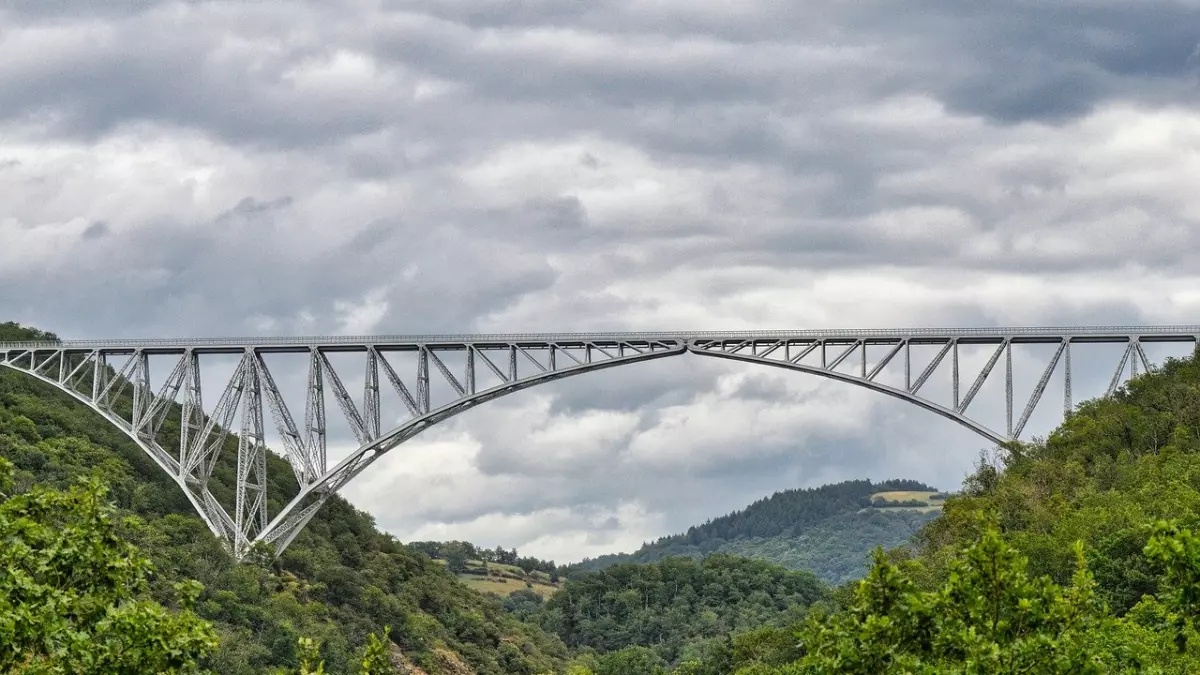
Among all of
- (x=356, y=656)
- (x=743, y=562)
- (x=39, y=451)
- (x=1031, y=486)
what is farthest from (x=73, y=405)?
(x=743, y=562)

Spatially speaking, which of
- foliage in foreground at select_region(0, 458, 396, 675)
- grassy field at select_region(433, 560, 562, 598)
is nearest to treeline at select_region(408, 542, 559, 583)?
grassy field at select_region(433, 560, 562, 598)

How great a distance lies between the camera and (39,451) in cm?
8288

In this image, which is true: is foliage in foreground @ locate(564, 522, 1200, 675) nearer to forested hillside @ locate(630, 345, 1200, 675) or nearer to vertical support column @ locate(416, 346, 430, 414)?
forested hillside @ locate(630, 345, 1200, 675)

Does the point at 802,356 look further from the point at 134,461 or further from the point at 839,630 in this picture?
the point at 839,630

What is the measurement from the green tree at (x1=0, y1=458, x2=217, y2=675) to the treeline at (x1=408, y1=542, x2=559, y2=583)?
13616cm

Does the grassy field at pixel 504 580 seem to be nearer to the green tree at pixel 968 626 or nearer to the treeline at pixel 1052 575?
the treeline at pixel 1052 575

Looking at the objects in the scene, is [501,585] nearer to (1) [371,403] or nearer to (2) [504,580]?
(2) [504,580]

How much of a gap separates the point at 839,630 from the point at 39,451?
2512 inches

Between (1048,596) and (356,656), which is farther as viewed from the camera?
(356,656)

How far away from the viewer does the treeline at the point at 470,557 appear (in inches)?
6629

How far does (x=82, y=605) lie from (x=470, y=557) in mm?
152319

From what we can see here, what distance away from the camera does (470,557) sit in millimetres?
177500

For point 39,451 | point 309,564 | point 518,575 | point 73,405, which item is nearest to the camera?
point 39,451

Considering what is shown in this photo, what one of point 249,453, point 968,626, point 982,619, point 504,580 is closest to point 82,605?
point 968,626
